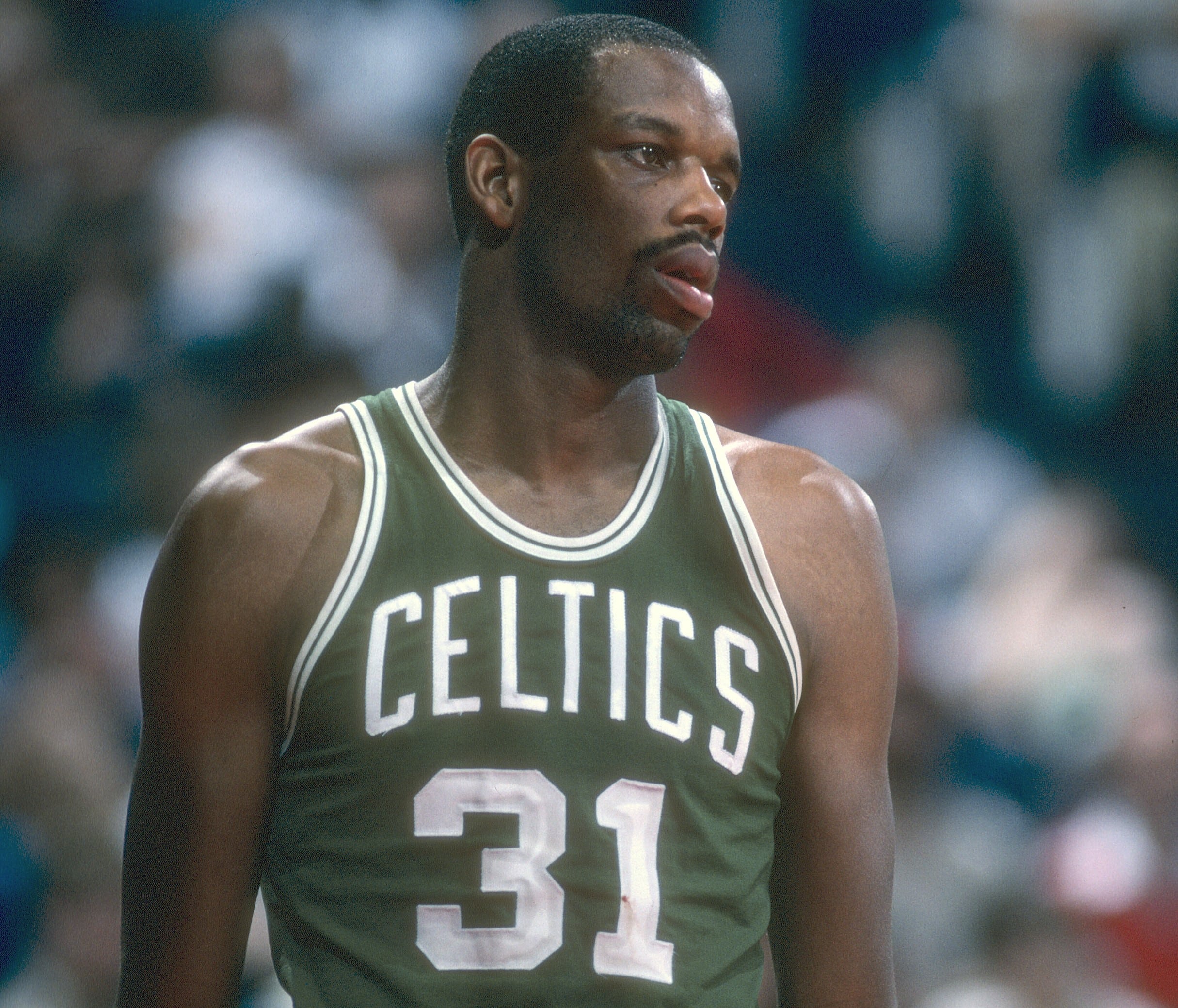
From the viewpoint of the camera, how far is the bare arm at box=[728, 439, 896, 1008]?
2.42 meters

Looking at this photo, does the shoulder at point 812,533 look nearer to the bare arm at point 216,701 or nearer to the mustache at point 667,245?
the mustache at point 667,245

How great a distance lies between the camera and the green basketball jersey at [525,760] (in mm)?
2180

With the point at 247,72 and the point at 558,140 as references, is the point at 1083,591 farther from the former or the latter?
the point at 558,140

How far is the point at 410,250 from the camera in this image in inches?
253

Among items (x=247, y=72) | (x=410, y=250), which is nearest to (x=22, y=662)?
(x=410, y=250)

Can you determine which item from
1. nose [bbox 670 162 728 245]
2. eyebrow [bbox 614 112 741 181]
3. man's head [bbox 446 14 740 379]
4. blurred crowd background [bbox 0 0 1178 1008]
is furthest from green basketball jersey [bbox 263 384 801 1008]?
blurred crowd background [bbox 0 0 1178 1008]

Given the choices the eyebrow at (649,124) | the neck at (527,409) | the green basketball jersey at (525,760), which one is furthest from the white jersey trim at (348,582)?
the eyebrow at (649,124)

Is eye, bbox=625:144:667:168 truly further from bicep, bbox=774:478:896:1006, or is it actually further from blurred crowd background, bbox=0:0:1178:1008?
blurred crowd background, bbox=0:0:1178:1008

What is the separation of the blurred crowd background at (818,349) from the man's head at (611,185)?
248cm

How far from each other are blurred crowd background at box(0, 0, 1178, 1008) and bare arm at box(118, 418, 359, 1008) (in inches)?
79.9

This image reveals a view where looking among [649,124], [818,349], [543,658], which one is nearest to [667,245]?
[649,124]

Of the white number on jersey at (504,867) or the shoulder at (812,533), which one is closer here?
the white number on jersey at (504,867)

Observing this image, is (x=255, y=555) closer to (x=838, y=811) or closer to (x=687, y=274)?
(x=687, y=274)

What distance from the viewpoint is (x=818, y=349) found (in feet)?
23.2
